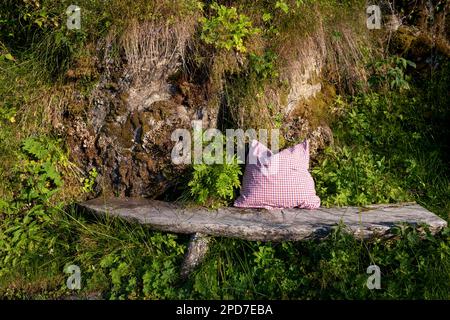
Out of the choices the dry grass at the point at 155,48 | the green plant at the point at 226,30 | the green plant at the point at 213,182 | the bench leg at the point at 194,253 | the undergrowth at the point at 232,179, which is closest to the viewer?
the undergrowth at the point at 232,179

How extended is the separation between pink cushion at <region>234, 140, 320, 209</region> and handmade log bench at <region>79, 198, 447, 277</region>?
82mm

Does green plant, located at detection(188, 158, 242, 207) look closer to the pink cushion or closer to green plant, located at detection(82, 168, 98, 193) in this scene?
the pink cushion

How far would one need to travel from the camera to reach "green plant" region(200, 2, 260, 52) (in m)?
4.26

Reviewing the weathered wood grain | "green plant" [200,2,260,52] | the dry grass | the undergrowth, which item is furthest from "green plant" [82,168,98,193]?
"green plant" [200,2,260,52]

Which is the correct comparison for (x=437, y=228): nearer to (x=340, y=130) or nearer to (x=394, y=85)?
(x=340, y=130)

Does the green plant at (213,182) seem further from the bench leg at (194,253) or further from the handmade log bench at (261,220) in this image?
the bench leg at (194,253)

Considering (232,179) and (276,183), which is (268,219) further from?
(232,179)

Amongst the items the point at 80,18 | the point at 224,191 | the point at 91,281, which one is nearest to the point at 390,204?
the point at 224,191

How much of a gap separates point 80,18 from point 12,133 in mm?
1236

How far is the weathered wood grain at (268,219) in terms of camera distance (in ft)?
12.1

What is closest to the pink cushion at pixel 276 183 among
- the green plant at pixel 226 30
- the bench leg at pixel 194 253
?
the bench leg at pixel 194 253

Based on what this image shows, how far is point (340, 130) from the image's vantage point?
4855mm

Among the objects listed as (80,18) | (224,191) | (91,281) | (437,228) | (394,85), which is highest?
(80,18)

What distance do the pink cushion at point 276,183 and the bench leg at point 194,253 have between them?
1.61ft
